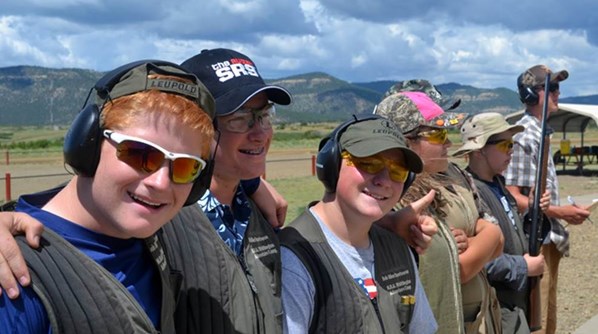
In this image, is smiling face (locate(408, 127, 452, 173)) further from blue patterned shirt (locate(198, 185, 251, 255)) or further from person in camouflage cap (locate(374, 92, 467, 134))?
blue patterned shirt (locate(198, 185, 251, 255))

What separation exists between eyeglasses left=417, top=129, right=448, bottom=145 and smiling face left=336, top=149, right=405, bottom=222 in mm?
930

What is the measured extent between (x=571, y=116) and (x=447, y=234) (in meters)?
27.4

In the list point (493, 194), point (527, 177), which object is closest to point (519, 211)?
point (527, 177)

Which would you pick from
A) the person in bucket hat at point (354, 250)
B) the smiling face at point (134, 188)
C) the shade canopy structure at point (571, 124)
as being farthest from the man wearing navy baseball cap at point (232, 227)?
the shade canopy structure at point (571, 124)

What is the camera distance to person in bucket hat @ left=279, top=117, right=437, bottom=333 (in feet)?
7.88

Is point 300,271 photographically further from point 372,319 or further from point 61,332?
point 61,332

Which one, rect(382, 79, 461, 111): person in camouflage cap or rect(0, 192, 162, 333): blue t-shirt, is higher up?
rect(382, 79, 461, 111): person in camouflage cap

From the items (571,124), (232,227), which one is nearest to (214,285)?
(232,227)

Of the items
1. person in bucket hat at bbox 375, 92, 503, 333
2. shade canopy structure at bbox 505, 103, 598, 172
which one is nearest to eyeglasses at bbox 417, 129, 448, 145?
person in bucket hat at bbox 375, 92, 503, 333

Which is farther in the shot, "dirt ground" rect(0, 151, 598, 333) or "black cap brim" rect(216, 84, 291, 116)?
"dirt ground" rect(0, 151, 598, 333)

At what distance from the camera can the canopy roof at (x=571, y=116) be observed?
26.1m

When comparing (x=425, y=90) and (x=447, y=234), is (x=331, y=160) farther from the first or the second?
(x=425, y=90)

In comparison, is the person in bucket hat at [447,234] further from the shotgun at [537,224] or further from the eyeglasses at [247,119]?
the eyeglasses at [247,119]

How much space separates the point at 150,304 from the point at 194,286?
24 centimetres
